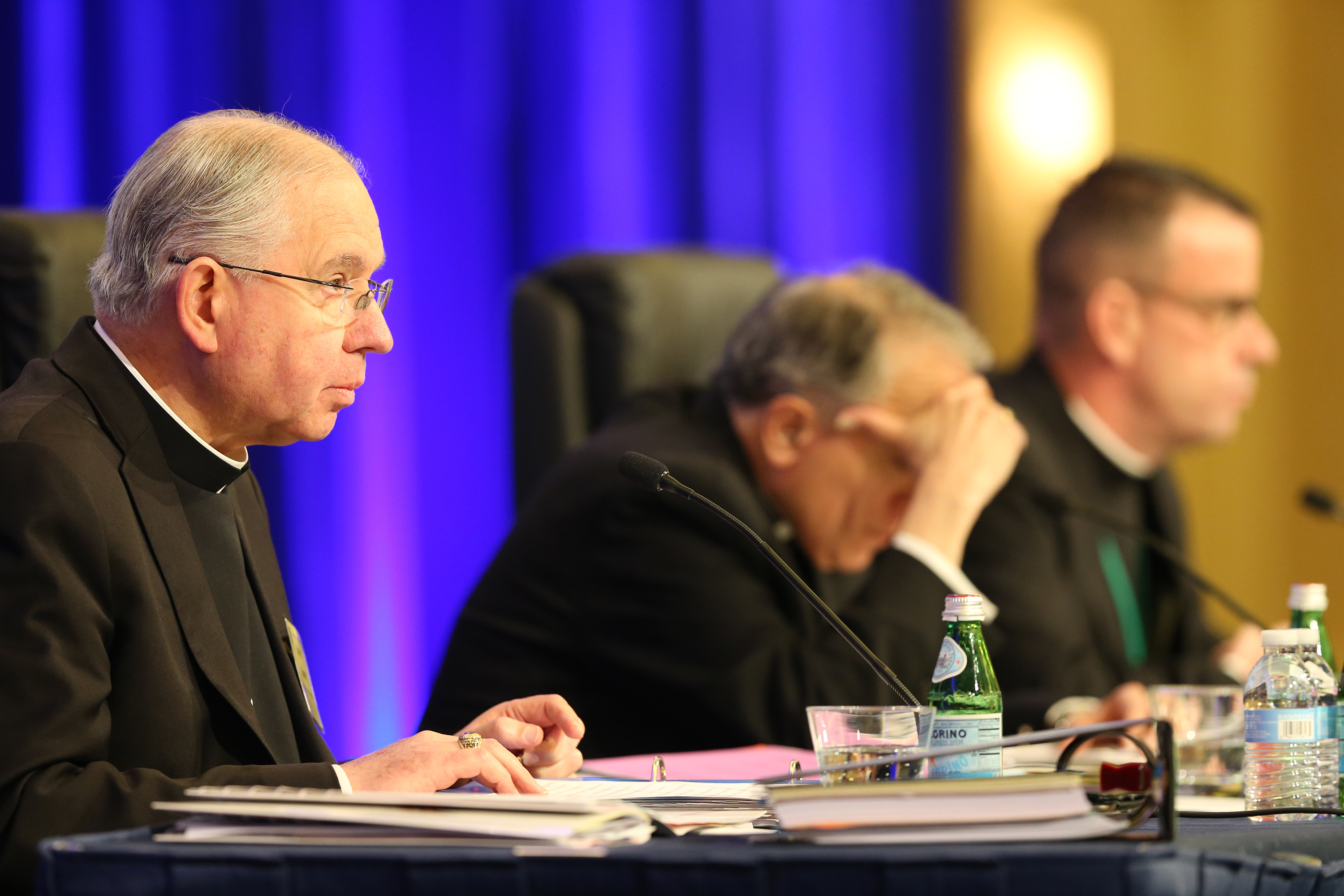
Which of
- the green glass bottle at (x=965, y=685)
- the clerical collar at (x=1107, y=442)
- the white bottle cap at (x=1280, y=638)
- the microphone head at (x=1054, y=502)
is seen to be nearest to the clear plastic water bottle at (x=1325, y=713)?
the white bottle cap at (x=1280, y=638)

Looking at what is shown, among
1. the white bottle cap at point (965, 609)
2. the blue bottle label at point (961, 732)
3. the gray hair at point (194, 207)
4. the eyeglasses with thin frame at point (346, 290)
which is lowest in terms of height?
the blue bottle label at point (961, 732)

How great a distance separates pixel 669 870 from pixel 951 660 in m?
Answer: 0.44

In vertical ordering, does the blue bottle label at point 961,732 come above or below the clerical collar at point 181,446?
below

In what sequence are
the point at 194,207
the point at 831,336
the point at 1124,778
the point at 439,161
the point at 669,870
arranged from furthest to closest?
1. the point at 439,161
2. the point at 831,336
3. the point at 194,207
4. the point at 1124,778
5. the point at 669,870

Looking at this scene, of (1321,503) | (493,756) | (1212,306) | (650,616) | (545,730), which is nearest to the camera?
(493,756)

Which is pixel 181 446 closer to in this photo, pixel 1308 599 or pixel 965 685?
pixel 965 685

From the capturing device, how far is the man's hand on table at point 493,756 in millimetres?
1140

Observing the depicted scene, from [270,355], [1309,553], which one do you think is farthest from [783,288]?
[1309,553]

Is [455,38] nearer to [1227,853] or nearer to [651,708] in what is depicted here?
[651,708]

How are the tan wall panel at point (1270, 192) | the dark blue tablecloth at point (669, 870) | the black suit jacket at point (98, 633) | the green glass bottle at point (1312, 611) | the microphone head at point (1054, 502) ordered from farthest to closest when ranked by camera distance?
the tan wall panel at point (1270, 192) → the microphone head at point (1054, 502) → the green glass bottle at point (1312, 611) → the black suit jacket at point (98, 633) → the dark blue tablecloth at point (669, 870)

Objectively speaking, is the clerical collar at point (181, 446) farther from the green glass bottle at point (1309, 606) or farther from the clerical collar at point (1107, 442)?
the clerical collar at point (1107, 442)

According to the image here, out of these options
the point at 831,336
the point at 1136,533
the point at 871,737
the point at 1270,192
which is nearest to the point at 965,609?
the point at 871,737

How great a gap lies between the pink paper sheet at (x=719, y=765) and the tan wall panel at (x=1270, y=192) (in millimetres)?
3261

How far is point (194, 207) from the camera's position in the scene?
131 centimetres
